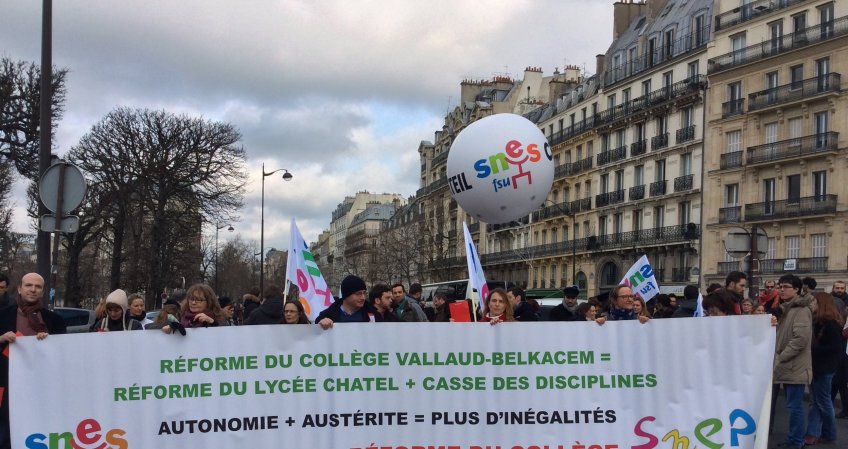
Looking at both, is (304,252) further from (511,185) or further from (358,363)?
(358,363)

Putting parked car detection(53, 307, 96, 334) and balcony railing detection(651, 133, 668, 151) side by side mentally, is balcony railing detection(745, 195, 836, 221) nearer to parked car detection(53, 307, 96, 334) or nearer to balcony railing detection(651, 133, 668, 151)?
balcony railing detection(651, 133, 668, 151)

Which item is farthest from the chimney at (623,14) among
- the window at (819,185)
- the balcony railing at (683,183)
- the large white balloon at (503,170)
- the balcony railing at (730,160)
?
the large white balloon at (503,170)

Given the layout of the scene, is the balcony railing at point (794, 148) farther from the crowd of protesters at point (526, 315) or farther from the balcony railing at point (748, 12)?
the crowd of protesters at point (526, 315)

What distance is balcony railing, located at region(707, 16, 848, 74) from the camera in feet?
133

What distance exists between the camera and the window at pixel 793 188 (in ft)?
141

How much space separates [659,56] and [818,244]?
55.5 ft

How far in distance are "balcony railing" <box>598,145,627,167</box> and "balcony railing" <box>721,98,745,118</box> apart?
976 cm

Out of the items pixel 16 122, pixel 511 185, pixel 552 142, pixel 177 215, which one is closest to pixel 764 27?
pixel 552 142

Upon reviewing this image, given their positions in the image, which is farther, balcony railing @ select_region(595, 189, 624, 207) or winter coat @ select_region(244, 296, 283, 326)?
balcony railing @ select_region(595, 189, 624, 207)

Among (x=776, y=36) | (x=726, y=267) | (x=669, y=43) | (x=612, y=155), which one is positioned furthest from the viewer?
(x=612, y=155)

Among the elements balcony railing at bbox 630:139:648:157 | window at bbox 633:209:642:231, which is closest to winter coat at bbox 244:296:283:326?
window at bbox 633:209:642:231

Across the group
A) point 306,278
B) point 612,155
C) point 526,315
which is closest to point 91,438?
point 306,278

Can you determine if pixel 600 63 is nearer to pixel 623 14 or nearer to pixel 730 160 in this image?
pixel 623 14

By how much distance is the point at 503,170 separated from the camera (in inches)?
376
